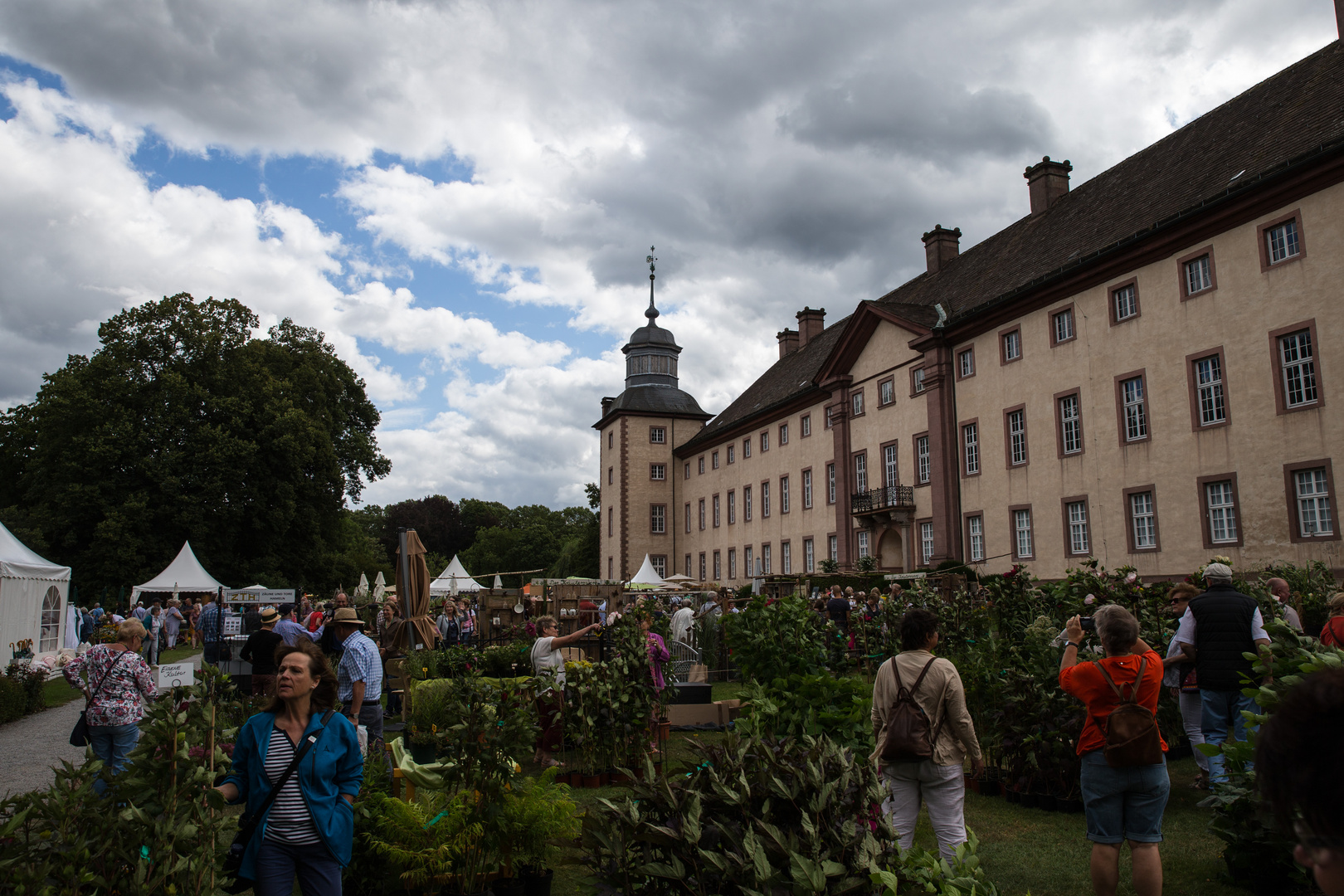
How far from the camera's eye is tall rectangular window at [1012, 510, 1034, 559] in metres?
28.5

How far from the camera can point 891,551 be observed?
36.0m

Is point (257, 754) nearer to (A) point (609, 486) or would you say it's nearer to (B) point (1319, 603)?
(B) point (1319, 603)

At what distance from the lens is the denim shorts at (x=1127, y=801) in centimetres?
490

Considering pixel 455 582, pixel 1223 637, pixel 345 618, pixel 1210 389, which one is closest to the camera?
pixel 1223 637

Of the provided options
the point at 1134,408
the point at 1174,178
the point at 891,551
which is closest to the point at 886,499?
the point at 891,551

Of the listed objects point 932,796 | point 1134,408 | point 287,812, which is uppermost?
point 1134,408

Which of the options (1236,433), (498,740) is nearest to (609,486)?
(1236,433)

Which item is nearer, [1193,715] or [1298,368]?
[1193,715]

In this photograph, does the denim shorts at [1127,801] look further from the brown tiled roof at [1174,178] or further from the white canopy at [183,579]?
the white canopy at [183,579]

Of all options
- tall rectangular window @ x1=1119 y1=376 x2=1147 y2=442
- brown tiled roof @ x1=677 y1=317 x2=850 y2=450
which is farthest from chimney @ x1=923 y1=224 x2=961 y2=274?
tall rectangular window @ x1=1119 y1=376 x2=1147 y2=442

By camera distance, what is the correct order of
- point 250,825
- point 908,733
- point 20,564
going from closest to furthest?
point 250,825 < point 908,733 < point 20,564

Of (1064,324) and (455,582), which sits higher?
(1064,324)

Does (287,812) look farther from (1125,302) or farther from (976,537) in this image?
(976,537)

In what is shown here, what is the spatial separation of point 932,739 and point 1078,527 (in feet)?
78.0
